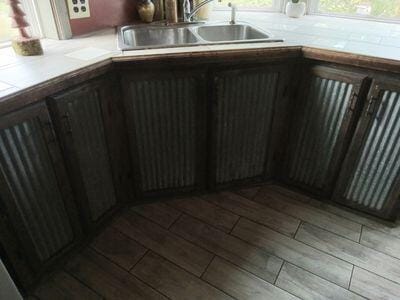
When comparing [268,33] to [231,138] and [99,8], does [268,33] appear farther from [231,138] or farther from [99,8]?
[99,8]

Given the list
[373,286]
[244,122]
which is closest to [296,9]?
[244,122]

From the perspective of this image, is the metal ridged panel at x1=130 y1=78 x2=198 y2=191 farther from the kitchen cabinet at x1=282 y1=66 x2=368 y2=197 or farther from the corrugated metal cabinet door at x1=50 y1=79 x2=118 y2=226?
the kitchen cabinet at x1=282 y1=66 x2=368 y2=197

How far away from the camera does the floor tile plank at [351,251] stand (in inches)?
55.0

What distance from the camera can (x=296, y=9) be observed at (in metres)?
1.97

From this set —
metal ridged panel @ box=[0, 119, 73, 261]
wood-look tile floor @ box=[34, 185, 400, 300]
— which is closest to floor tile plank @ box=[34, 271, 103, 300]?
wood-look tile floor @ box=[34, 185, 400, 300]

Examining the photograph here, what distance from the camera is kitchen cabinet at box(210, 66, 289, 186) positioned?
56.1 inches

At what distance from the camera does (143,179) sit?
1.63 metres

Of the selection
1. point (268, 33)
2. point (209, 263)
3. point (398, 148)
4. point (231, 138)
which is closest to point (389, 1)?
point (268, 33)

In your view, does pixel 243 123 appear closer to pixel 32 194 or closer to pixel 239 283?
pixel 239 283

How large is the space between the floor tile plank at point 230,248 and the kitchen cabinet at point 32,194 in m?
0.58

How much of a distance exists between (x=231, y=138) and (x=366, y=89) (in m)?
0.66

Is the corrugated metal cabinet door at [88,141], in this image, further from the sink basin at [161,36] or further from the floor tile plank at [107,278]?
the sink basin at [161,36]

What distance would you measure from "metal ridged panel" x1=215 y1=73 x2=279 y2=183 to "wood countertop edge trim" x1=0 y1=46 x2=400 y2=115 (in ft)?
0.39

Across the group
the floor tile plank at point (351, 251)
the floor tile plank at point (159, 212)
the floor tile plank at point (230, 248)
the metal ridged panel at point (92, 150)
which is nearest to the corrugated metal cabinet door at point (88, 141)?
the metal ridged panel at point (92, 150)
